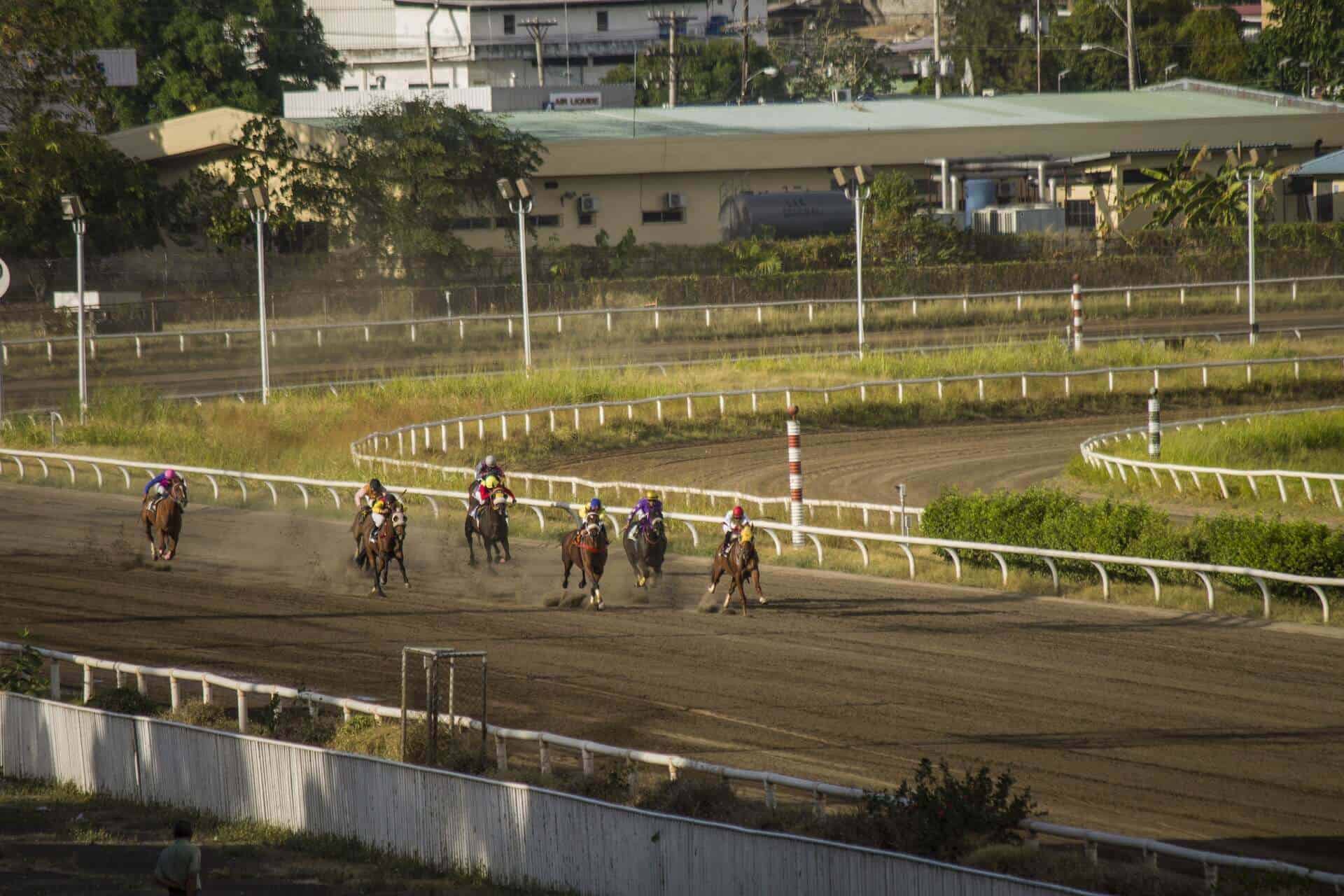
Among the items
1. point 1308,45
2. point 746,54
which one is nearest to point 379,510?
point 1308,45

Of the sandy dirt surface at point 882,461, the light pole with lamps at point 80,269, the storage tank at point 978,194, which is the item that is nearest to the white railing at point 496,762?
the sandy dirt surface at point 882,461

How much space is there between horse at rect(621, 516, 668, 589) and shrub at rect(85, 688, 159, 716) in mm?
5050

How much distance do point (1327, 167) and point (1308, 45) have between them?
83.3 ft

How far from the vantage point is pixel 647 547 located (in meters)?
15.6

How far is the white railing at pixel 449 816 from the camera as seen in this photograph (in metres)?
7.33

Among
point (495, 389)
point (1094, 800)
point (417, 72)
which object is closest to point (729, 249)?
point (495, 389)

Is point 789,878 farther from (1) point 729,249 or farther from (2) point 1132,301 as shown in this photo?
(1) point 729,249

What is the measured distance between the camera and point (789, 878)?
7.40 meters

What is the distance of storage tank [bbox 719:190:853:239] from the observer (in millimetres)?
Result: 47594

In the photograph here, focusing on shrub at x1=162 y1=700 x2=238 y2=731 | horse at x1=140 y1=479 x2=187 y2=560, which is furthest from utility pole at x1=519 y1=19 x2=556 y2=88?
shrub at x1=162 y1=700 x2=238 y2=731

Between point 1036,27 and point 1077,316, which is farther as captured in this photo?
point 1036,27

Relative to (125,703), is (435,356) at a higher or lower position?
higher

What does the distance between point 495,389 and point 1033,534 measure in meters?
14.5

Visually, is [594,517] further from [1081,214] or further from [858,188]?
[1081,214]
